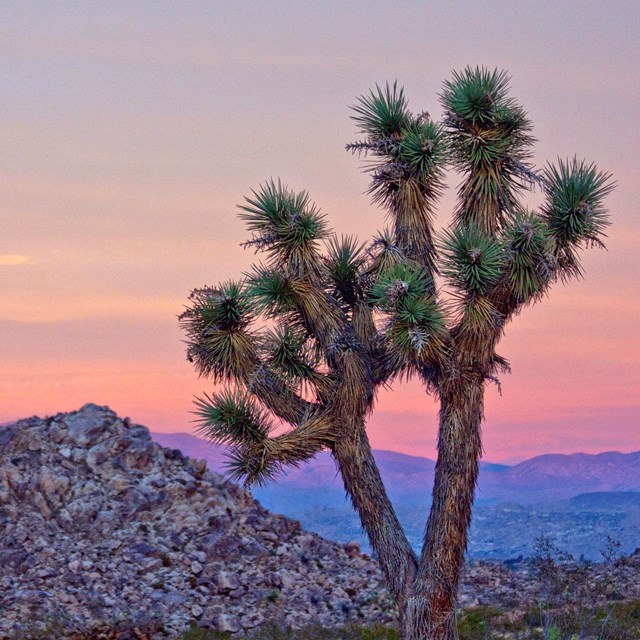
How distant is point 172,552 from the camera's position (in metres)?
19.8

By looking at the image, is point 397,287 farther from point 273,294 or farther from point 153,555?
point 153,555

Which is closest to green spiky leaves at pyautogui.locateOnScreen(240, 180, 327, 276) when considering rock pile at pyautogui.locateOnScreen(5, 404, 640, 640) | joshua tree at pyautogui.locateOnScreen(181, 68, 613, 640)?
joshua tree at pyautogui.locateOnScreen(181, 68, 613, 640)

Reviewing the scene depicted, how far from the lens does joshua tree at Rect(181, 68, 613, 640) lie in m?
12.6

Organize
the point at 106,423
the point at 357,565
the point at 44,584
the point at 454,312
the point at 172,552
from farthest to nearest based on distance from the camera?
the point at 106,423 → the point at 357,565 → the point at 172,552 → the point at 44,584 → the point at 454,312

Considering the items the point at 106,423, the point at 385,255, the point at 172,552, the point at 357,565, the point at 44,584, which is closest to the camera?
the point at 385,255

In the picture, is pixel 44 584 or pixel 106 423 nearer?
pixel 44 584

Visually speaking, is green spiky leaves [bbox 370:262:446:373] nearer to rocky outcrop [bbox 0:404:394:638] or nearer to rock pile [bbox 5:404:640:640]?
rock pile [bbox 5:404:640:640]

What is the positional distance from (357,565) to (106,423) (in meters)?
7.05

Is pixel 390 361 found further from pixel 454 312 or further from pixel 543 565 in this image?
pixel 543 565

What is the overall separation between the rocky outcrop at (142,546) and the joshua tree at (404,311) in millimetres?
5569

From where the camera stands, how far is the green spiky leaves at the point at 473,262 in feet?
40.8

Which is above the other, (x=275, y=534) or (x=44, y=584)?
(x=275, y=534)

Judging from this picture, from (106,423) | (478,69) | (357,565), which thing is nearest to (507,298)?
(478,69)

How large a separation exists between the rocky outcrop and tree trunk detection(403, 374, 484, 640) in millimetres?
5252
